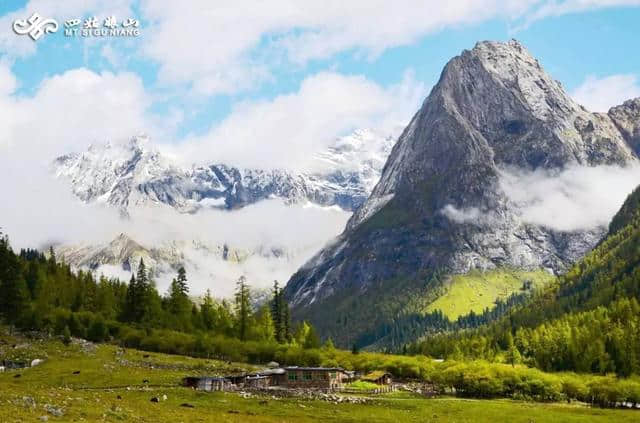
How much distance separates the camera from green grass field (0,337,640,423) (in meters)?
71.9

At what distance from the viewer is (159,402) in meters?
93.0

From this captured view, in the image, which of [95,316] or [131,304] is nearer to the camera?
[95,316]

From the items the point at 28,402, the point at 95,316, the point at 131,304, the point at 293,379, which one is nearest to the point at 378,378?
the point at 293,379

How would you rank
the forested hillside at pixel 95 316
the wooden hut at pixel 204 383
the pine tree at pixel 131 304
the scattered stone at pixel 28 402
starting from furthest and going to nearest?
1. the pine tree at pixel 131 304
2. the forested hillside at pixel 95 316
3. the wooden hut at pixel 204 383
4. the scattered stone at pixel 28 402

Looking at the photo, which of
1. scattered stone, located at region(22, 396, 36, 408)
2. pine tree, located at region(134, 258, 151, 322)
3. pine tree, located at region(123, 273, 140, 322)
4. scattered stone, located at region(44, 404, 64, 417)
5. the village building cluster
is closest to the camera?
scattered stone, located at region(44, 404, 64, 417)

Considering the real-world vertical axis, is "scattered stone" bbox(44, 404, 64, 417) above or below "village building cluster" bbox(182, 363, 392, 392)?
below

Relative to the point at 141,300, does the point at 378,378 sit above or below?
below

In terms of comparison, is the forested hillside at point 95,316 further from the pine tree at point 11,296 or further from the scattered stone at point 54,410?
the scattered stone at point 54,410

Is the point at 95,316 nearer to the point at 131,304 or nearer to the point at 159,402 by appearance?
the point at 131,304

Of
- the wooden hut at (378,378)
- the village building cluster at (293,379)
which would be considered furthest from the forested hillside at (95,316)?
the wooden hut at (378,378)

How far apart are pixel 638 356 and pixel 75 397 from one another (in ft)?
527

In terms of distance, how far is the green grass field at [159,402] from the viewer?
71.9 m

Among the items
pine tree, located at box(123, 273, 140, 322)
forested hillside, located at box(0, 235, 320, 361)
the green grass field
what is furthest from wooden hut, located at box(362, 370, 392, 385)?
pine tree, located at box(123, 273, 140, 322)

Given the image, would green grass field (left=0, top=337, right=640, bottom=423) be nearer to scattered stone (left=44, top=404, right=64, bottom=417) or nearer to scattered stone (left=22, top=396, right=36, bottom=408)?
scattered stone (left=22, top=396, right=36, bottom=408)
